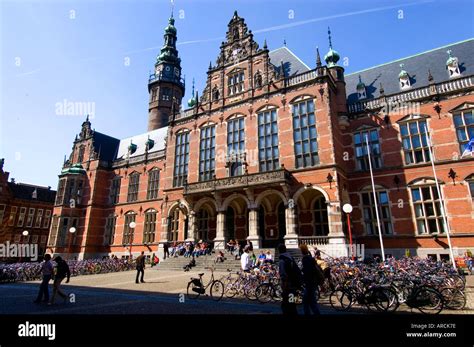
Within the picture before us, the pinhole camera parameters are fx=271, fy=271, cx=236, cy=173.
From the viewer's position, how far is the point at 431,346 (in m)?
4.02

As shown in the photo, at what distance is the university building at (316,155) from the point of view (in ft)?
59.3

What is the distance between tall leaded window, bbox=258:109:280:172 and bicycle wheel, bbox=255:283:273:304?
13.2 metres

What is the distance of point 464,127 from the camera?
17.9m

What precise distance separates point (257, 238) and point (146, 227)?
51.8 ft

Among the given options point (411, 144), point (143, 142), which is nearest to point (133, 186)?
point (143, 142)

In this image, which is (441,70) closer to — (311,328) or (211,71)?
(211,71)

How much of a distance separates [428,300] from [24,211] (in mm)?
53313

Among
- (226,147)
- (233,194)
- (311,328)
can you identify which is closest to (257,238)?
(233,194)

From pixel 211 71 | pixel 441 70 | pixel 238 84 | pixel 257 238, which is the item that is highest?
pixel 211 71

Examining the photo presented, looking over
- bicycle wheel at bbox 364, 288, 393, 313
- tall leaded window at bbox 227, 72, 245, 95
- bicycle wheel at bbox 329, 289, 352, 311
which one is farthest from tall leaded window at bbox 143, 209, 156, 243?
bicycle wheel at bbox 364, 288, 393, 313

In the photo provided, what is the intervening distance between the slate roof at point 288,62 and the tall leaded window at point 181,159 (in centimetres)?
1138

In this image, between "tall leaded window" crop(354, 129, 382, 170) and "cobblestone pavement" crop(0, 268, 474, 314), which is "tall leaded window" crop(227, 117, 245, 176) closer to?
"tall leaded window" crop(354, 129, 382, 170)

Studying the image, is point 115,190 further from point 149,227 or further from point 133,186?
point 149,227

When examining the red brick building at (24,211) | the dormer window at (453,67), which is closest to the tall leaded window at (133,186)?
the red brick building at (24,211)
